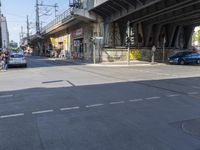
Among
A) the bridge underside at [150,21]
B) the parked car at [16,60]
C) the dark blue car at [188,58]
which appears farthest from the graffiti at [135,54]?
the parked car at [16,60]

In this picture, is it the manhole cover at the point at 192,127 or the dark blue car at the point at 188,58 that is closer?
the manhole cover at the point at 192,127

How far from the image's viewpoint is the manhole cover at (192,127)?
6812 mm

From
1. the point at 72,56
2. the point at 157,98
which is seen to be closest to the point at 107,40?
the point at 72,56

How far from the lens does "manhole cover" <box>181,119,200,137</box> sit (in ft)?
22.4

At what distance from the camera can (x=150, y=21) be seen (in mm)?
51656

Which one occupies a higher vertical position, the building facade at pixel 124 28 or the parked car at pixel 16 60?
the building facade at pixel 124 28

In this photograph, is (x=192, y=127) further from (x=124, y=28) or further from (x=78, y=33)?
(x=78, y=33)

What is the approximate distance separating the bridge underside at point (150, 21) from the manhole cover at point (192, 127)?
27.3 meters

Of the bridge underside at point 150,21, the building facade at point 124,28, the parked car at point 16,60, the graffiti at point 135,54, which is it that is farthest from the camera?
the graffiti at point 135,54

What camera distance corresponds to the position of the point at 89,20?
168 ft

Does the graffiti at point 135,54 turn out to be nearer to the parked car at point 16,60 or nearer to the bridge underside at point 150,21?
the bridge underside at point 150,21

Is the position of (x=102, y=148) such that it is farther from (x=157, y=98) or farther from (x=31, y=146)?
(x=157, y=98)

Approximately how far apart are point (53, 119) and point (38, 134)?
1.44m

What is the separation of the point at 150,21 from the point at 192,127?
45.7 metres
